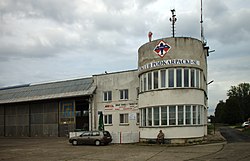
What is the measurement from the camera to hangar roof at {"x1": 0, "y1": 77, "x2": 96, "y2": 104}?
4000 cm

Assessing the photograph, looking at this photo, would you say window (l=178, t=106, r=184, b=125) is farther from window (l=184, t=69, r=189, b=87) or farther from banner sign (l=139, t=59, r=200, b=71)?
banner sign (l=139, t=59, r=200, b=71)

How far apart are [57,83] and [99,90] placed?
8859 millimetres

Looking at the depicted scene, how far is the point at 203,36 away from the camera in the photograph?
37125mm

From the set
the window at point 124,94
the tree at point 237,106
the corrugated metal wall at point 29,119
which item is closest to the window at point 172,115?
the window at point 124,94

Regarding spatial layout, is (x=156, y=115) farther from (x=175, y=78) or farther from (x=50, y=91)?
(x=50, y=91)

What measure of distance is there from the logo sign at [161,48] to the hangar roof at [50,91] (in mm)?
12577

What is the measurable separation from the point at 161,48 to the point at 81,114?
18596 mm

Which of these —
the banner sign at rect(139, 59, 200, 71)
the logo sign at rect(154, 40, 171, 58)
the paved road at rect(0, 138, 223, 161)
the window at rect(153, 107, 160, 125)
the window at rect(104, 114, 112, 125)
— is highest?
the logo sign at rect(154, 40, 171, 58)

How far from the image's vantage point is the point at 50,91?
145 feet

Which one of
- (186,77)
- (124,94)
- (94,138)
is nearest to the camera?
(186,77)

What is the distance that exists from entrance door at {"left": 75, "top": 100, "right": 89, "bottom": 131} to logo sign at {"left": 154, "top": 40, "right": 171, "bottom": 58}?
16.9 meters

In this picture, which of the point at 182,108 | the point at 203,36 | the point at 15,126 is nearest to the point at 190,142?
the point at 182,108

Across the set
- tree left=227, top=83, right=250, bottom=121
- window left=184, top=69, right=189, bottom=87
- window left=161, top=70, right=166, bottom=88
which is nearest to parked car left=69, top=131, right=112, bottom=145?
window left=161, top=70, right=166, bottom=88

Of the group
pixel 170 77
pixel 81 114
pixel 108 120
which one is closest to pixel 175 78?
pixel 170 77
